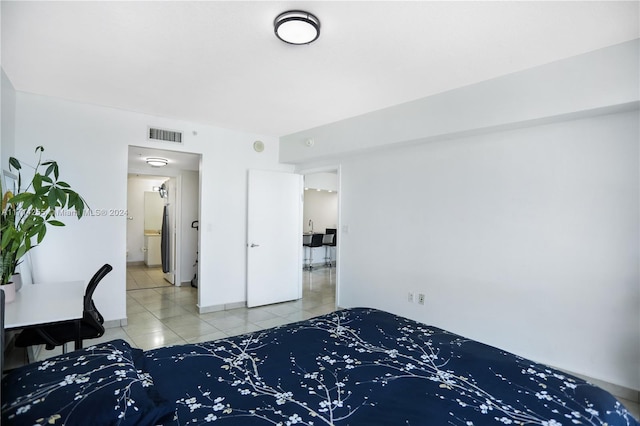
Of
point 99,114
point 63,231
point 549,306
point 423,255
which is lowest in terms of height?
point 549,306

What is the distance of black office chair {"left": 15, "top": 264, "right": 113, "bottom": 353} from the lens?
2.41m

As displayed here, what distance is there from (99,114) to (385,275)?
381 centimetres

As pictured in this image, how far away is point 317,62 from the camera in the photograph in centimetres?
263

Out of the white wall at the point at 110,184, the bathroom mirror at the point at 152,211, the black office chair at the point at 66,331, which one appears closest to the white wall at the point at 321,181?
the white wall at the point at 110,184

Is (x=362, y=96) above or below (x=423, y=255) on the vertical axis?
above

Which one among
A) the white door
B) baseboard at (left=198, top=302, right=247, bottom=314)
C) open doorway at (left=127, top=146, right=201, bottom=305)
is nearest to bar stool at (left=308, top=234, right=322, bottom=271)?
the white door

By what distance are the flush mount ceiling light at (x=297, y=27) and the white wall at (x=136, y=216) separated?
7.59 metres

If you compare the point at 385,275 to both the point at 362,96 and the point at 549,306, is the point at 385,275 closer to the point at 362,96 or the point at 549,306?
the point at 549,306

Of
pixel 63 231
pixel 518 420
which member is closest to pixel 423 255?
pixel 518 420

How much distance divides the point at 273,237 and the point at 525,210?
3.32 meters

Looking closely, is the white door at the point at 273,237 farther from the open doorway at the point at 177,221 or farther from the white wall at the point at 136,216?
the white wall at the point at 136,216

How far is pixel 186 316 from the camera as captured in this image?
4.41 metres

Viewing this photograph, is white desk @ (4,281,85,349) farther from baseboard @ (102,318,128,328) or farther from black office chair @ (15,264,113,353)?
baseboard @ (102,318,128,328)

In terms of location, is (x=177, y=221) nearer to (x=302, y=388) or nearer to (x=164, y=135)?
(x=164, y=135)
